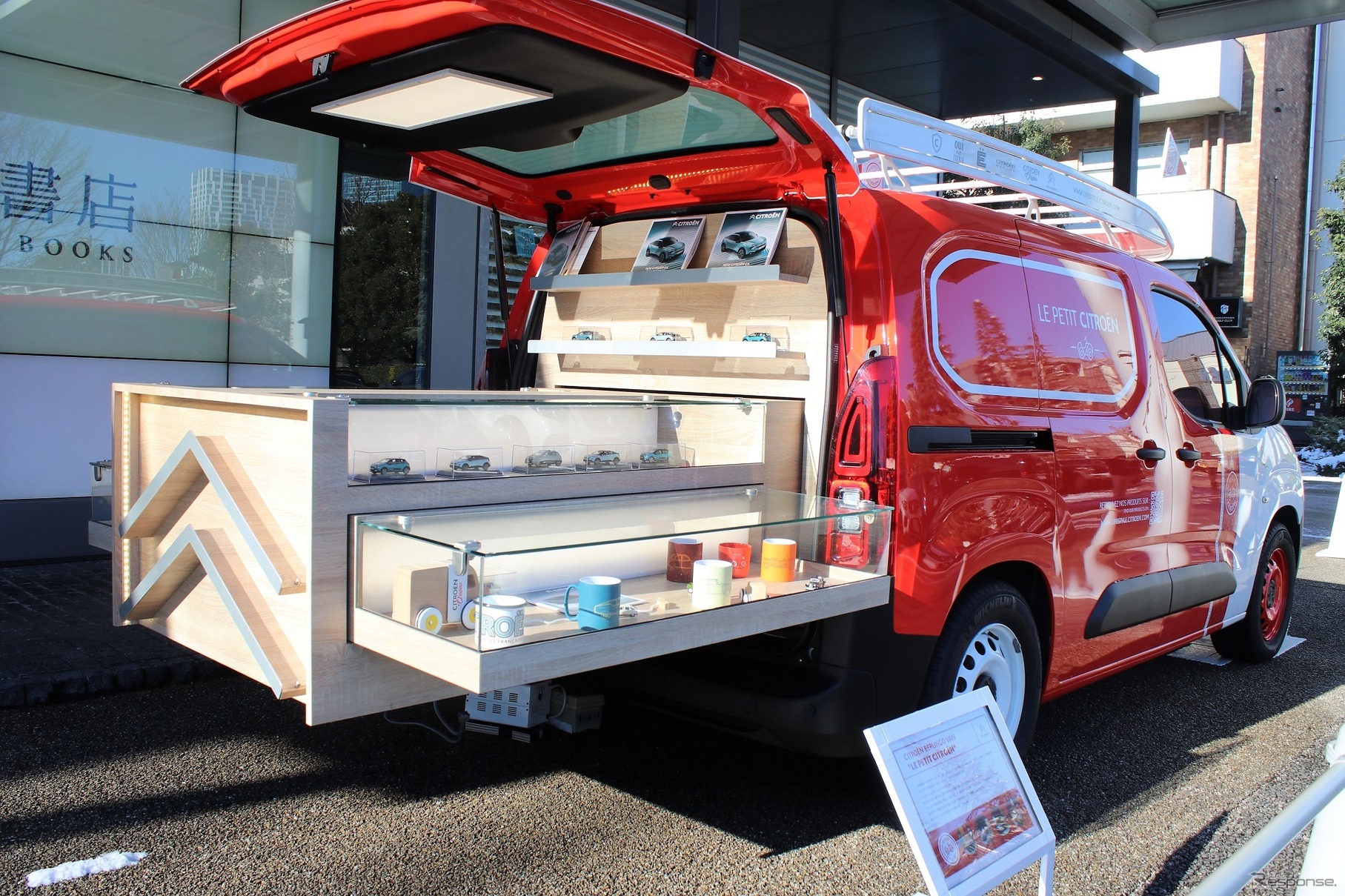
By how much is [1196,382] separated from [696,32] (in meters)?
4.40

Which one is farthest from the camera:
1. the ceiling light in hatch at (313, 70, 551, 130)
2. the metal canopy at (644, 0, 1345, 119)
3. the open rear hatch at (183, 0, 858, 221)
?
the metal canopy at (644, 0, 1345, 119)

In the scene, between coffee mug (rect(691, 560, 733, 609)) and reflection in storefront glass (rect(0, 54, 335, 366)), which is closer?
coffee mug (rect(691, 560, 733, 609))

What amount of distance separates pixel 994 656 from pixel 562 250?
2450 millimetres

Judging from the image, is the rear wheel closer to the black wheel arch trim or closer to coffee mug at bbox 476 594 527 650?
the black wheel arch trim

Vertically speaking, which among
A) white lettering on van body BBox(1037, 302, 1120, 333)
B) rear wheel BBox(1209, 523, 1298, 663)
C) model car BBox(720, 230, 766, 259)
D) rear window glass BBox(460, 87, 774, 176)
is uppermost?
rear window glass BBox(460, 87, 774, 176)

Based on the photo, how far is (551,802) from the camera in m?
3.82

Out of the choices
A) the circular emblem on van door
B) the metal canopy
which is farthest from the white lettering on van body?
the metal canopy

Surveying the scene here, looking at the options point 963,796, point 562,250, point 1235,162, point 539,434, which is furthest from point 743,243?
point 1235,162

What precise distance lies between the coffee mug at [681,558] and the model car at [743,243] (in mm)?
1305

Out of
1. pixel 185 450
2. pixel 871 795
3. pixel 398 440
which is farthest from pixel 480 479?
pixel 871 795

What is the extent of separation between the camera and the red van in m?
3.18

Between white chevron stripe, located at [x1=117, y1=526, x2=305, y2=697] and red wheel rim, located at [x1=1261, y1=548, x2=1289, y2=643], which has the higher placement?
white chevron stripe, located at [x1=117, y1=526, x2=305, y2=697]

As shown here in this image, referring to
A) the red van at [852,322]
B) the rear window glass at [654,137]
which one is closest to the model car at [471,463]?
the red van at [852,322]

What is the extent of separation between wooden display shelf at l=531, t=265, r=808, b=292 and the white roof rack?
498mm
